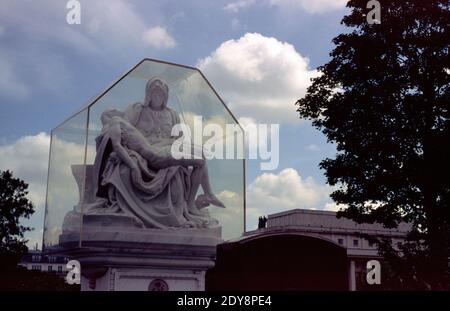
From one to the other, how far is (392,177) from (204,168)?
4273 millimetres

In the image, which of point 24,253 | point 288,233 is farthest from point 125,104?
point 24,253

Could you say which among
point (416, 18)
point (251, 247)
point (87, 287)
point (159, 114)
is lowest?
point (87, 287)

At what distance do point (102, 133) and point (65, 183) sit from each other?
4.45 feet

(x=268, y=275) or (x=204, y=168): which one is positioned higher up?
(x=204, y=168)

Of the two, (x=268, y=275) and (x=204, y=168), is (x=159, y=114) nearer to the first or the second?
(x=204, y=168)

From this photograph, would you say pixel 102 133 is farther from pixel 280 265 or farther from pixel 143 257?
pixel 280 265

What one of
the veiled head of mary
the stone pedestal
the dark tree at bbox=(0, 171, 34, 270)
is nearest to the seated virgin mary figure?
the veiled head of mary

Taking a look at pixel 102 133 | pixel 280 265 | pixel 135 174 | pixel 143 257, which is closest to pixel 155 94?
pixel 102 133

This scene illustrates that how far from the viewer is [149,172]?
494 inches

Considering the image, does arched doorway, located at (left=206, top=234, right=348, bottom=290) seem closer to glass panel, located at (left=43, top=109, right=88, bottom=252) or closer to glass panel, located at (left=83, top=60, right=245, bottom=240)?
glass panel, located at (left=83, top=60, right=245, bottom=240)

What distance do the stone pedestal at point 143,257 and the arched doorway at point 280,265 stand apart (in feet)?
19.9

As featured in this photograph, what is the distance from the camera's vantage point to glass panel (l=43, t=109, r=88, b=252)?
1191cm

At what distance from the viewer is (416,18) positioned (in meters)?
15.1

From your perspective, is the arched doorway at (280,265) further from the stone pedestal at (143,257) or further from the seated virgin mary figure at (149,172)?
the stone pedestal at (143,257)
